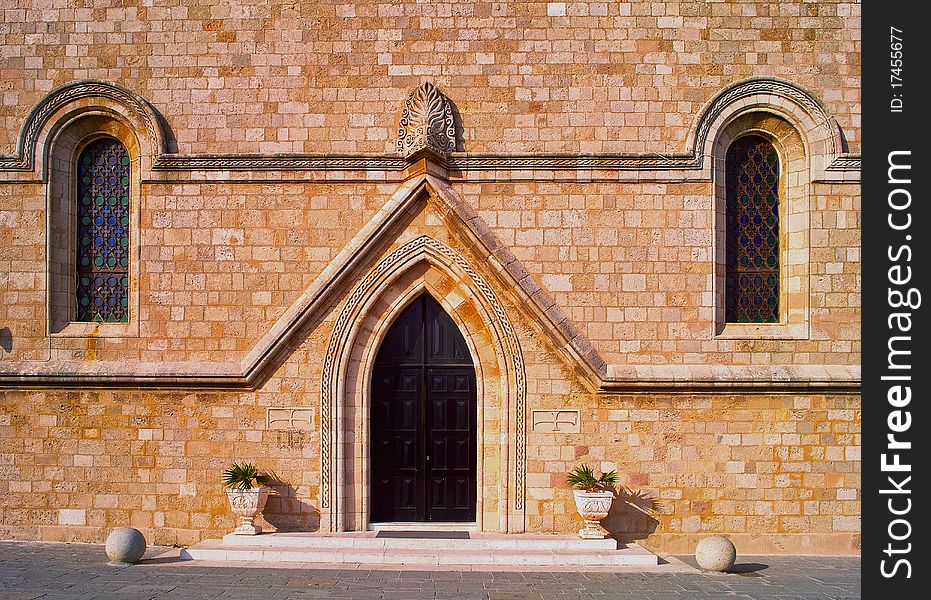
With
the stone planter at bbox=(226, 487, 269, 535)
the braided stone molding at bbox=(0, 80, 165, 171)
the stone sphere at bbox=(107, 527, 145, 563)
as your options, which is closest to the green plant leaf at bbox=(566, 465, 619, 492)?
the stone planter at bbox=(226, 487, 269, 535)

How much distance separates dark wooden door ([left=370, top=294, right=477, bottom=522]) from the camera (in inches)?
389

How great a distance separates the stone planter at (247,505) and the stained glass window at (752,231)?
6.72 meters

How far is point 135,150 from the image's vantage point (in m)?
Answer: 10.1

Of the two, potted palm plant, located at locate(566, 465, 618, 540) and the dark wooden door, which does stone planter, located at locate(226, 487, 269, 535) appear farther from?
potted palm plant, located at locate(566, 465, 618, 540)

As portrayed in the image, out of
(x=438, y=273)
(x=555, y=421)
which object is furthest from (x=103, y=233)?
(x=555, y=421)

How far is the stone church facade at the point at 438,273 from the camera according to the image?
9570 mm

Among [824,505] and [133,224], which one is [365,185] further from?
[824,505]

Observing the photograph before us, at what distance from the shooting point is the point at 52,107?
10000 millimetres

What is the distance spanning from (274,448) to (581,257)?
4.82 meters

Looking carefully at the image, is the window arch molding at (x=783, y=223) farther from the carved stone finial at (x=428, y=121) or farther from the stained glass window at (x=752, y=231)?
the carved stone finial at (x=428, y=121)

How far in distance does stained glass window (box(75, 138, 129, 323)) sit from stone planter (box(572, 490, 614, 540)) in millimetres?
6713

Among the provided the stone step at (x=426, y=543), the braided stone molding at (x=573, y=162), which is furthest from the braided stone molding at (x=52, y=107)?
the stone step at (x=426, y=543)

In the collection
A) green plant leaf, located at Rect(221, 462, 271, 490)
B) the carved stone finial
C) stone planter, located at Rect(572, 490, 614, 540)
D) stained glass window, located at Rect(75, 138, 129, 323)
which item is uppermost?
the carved stone finial

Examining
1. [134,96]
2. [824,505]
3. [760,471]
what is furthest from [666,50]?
[134,96]
